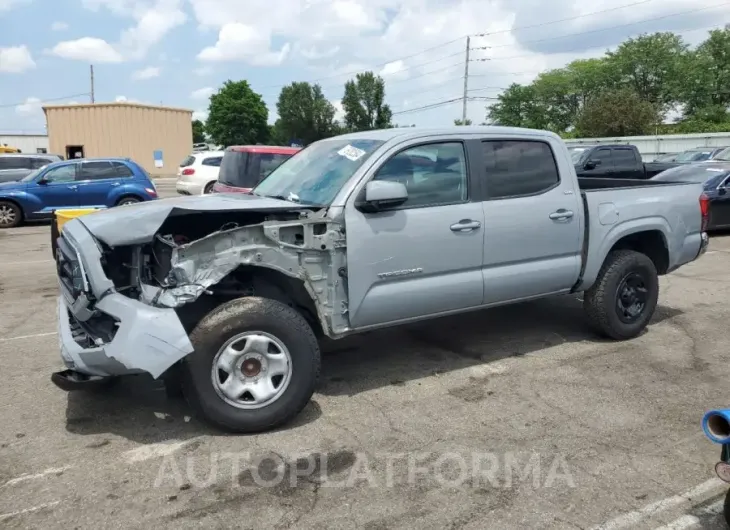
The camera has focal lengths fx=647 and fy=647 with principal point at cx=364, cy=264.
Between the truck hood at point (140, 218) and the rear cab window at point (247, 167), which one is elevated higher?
the rear cab window at point (247, 167)

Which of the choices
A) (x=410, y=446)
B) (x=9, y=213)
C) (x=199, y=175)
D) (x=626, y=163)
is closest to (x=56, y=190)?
(x=9, y=213)

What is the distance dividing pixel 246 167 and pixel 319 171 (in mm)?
7236

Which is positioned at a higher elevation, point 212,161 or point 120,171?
point 212,161

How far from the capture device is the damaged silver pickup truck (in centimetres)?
393

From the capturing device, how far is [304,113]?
7981cm

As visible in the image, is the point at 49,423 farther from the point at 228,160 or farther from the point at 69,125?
the point at 69,125

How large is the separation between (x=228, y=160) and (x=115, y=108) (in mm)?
31979

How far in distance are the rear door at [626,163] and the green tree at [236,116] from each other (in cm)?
6086

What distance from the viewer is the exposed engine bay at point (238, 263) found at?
4.01m

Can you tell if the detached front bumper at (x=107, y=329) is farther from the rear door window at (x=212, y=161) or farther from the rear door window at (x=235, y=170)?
the rear door window at (x=212, y=161)

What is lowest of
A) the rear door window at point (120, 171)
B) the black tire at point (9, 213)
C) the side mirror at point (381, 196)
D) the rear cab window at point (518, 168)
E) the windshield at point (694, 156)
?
the black tire at point (9, 213)

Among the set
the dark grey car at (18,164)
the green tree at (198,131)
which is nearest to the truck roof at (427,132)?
the dark grey car at (18,164)

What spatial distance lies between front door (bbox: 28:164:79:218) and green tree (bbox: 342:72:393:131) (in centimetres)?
6687
